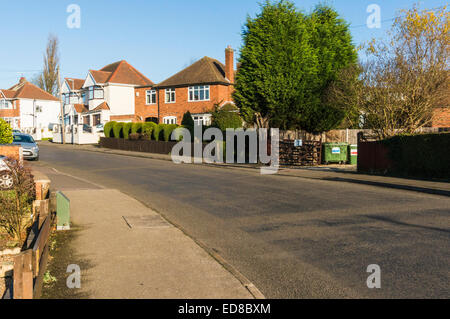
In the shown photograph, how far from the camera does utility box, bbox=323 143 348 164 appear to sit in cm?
2392

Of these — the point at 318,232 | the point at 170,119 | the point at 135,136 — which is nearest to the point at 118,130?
the point at 135,136

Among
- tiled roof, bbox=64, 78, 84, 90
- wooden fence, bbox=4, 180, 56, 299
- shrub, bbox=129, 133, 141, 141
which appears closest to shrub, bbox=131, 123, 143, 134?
shrub, bbox=129, 133, 141, 141

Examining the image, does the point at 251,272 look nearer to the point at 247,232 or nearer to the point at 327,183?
the point at 247,232

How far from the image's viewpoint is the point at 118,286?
5.11 m

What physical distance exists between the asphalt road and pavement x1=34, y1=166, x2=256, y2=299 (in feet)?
1.43

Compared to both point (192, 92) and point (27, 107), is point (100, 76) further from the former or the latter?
point (27, 107)

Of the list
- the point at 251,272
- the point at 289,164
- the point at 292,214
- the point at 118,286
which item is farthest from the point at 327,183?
the point at 118,286

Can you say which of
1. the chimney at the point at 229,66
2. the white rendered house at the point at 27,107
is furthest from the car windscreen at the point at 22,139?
the white rendered house at the point at 27,107

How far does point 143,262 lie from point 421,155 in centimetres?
1413

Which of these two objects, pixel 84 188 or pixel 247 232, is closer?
pixel 247 232

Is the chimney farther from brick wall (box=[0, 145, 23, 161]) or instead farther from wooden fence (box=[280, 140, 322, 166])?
brick wall (box=[0, 145, 23, 161])

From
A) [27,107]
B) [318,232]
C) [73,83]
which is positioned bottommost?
[318,232]

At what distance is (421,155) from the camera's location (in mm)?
16625
